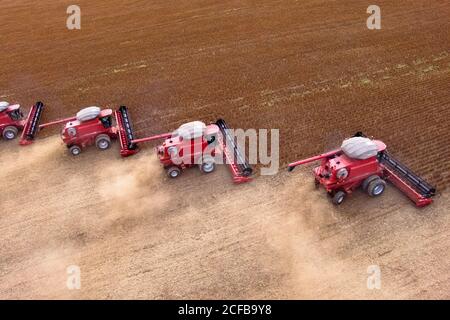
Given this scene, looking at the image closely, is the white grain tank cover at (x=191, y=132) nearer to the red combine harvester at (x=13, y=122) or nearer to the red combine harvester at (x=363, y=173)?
the red combine harvester at (x=363, y=173)

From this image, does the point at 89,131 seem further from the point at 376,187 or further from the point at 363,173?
the point at 376,187

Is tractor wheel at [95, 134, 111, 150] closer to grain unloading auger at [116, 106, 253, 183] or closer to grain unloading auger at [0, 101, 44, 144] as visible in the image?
grain unloading auger at [116, 106, 253, 183]

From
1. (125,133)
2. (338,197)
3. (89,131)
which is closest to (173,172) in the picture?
(125,133)

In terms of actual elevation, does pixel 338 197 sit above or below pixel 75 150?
below

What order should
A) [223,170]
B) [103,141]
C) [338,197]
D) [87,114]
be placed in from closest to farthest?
[338,197] < [223,170] < [87,114] < [103,141]

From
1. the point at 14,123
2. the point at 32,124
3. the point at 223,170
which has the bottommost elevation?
the point at 223,170

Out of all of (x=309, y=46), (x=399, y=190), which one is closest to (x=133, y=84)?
(x=309, y=46)

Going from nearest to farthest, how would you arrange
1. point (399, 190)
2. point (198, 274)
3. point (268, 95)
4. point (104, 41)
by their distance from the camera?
point (198, 274) → point (399, 190) → point (268, 95) → point (104, 41)
